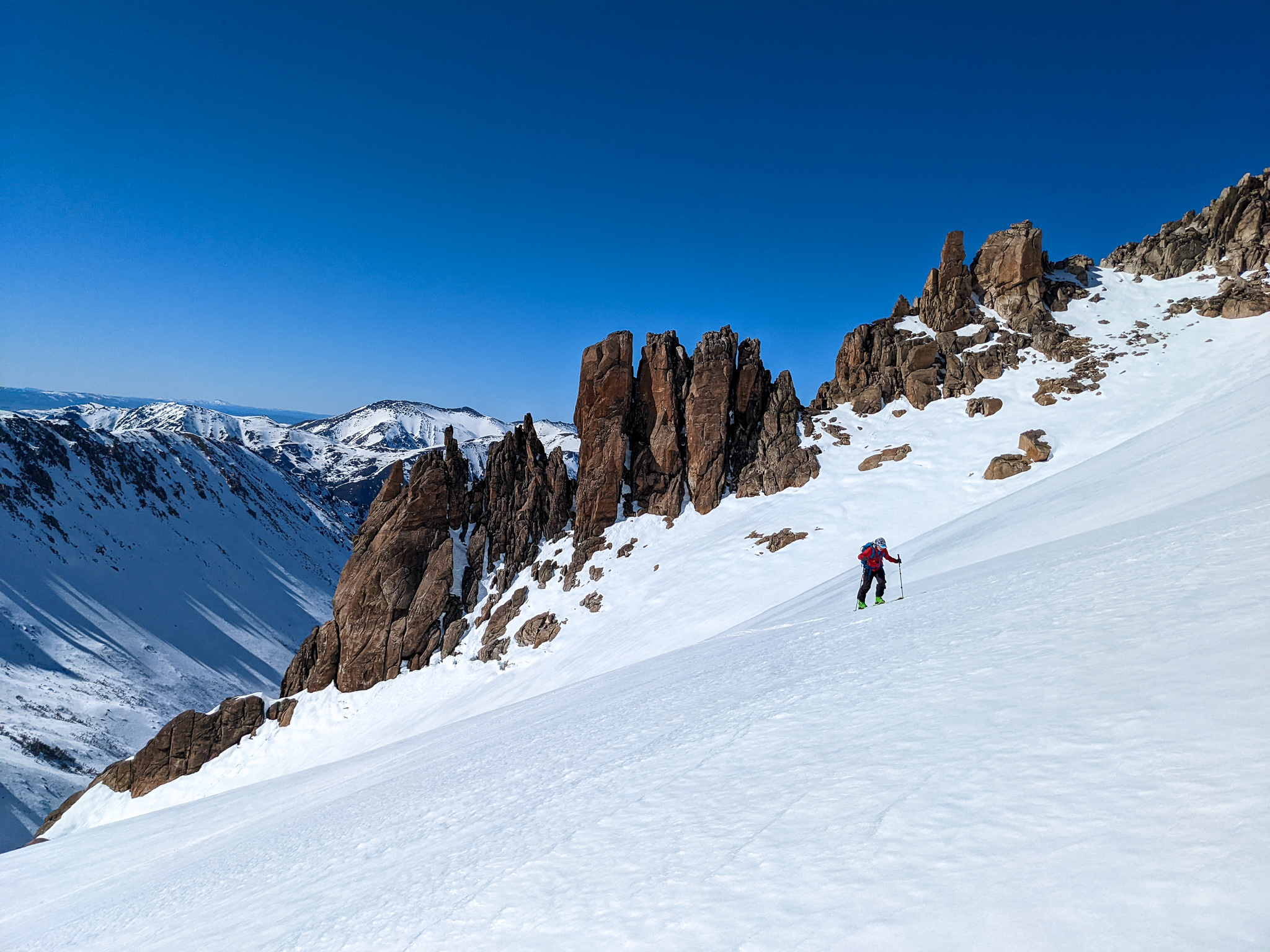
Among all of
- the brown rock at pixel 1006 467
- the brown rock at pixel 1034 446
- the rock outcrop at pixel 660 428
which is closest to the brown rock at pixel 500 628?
the rock outcrop at pixel 660 428

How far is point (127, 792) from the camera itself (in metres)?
37.1

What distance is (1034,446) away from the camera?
3441 cm

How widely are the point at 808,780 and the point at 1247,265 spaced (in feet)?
219

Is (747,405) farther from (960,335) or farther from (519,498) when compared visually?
(519,498)

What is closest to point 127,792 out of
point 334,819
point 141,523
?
point 334,819

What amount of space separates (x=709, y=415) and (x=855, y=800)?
135 ft

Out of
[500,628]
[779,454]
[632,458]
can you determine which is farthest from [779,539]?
[500,628]

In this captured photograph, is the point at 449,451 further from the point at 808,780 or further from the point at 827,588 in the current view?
the point at 808,780

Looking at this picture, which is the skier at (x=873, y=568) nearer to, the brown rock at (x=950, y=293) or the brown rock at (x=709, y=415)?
the brown rock at (x=709, y=415)

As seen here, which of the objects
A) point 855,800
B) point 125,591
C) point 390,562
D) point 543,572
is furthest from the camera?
point 125,591

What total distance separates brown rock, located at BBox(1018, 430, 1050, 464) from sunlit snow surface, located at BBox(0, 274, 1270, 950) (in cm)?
1711

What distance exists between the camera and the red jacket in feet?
49.0

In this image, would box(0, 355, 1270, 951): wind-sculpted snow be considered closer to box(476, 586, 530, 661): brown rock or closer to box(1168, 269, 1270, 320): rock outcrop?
box(476, 586, 530, 661): brown rock

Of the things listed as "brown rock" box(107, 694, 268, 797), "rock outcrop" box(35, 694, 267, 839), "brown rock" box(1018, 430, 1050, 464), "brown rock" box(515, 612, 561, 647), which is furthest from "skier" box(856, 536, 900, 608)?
"brown rock" box(107, 694, 268, 797)
